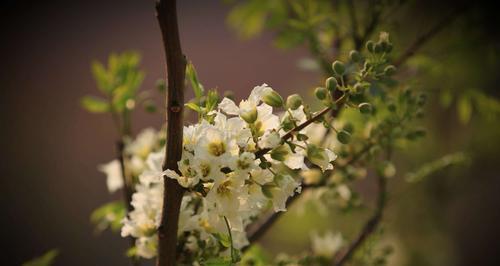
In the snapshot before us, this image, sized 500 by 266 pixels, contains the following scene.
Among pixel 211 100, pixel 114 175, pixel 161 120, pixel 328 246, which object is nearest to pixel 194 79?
pixel 211 100

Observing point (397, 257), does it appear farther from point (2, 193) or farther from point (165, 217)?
point (2, 193)

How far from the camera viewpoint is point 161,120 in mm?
3234

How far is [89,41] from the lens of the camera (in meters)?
4.10

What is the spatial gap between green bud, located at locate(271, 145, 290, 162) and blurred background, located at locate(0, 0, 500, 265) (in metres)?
0.61

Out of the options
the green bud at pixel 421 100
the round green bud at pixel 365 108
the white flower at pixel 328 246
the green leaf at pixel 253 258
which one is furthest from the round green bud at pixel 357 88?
the white flower at pixel 328 246

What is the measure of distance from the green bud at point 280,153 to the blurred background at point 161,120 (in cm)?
61

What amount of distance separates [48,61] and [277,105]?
3767mm

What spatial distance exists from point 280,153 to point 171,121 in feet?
0.44

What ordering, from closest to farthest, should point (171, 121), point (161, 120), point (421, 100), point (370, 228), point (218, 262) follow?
1. point (171, 121)
2. point (218, 262)
3. point (421, 100)
4. point (370, 228)
5. point (161, 120)

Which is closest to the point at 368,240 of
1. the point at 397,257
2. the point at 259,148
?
the point at 259,148

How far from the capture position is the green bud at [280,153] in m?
0.61

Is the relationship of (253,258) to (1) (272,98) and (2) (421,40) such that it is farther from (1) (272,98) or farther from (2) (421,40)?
(2) (421,40)

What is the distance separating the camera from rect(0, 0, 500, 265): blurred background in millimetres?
1499

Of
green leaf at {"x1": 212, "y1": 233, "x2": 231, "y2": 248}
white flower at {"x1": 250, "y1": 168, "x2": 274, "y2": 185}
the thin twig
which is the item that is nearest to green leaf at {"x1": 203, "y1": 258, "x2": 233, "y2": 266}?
green leaf at {"x1": 212, "y1": 233, "x2": 231, "y2": 248}
